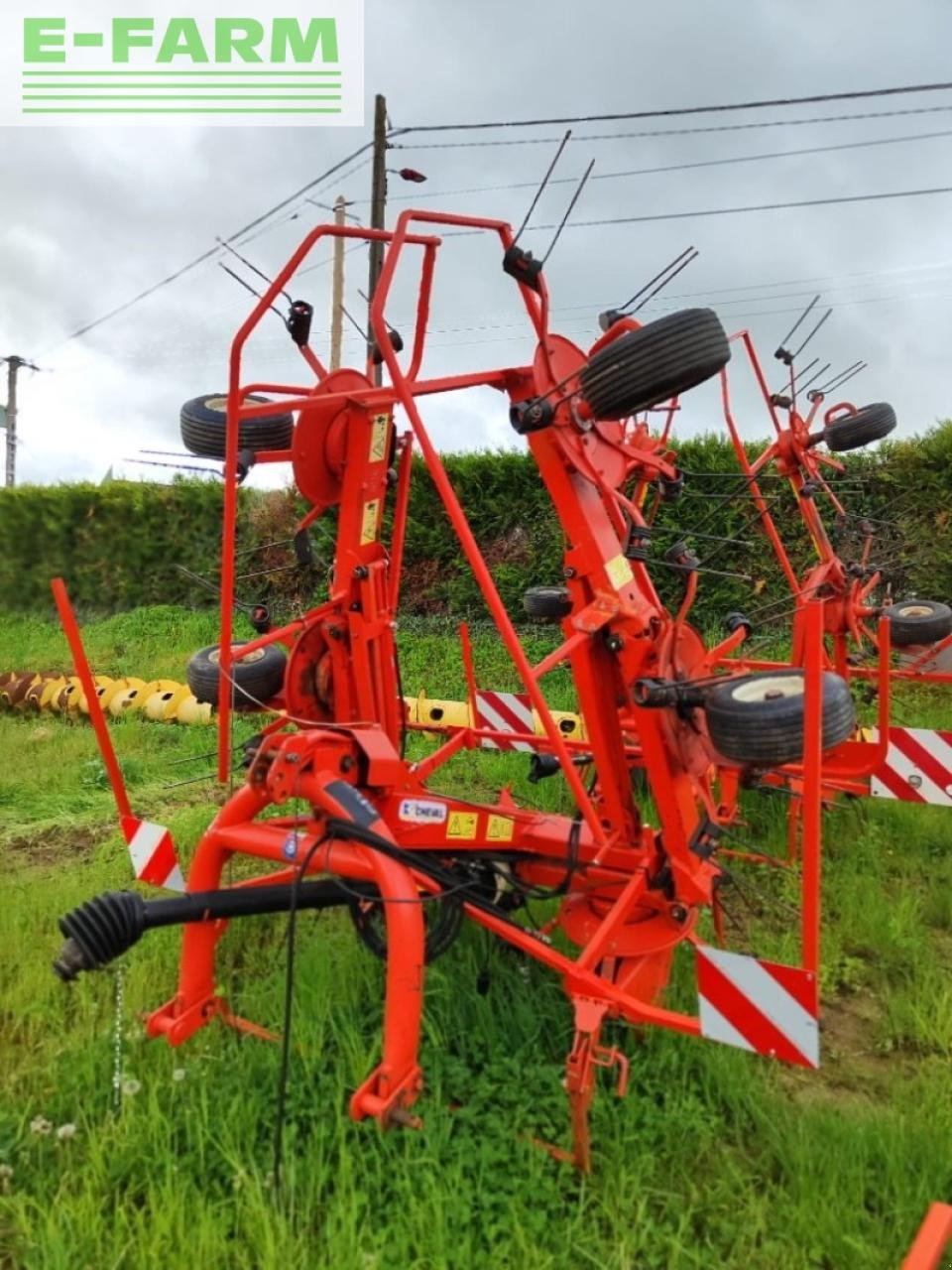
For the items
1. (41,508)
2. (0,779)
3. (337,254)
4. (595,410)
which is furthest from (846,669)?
(41,508)

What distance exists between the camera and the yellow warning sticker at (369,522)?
12.4 feet

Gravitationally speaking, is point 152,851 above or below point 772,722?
below

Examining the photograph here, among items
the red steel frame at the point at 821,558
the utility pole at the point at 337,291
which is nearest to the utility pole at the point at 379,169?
the utility pole at the point at 337,291

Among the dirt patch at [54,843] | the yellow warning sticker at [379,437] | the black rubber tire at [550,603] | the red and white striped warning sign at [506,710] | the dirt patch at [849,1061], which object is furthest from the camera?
the red and white striped warning sign at [506,710]

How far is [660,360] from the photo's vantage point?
2498 mm

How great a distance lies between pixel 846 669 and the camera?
5.35 m

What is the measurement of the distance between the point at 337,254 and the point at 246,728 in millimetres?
10785

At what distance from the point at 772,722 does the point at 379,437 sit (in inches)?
83.0

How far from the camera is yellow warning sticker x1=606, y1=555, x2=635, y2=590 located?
10.2 feet

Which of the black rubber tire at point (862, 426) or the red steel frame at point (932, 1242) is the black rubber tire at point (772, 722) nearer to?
the red steel frame at point (932, 1242)

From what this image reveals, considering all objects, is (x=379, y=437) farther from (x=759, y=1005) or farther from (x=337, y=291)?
(x=337, y=291)

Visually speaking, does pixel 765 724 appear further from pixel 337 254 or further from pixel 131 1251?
pixel 337 254

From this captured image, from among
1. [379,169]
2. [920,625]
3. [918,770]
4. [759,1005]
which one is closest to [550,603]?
[918,770]

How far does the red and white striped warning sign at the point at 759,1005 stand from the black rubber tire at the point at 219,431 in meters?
2.96
